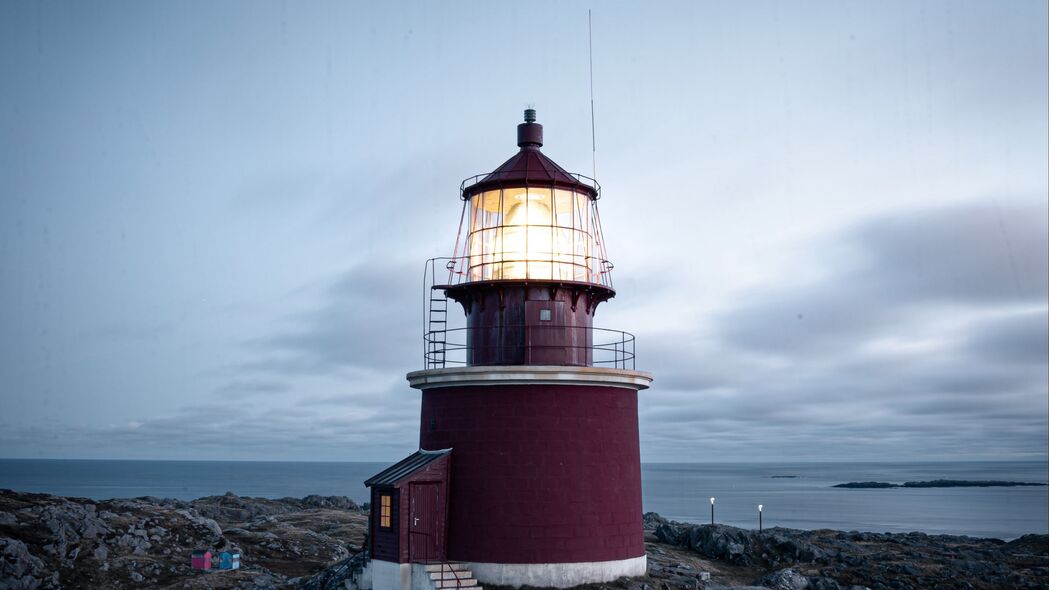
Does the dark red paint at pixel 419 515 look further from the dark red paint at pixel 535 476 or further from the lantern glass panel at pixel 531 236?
the lantern glass panel at pixel 531 236

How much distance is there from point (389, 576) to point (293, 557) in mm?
16216

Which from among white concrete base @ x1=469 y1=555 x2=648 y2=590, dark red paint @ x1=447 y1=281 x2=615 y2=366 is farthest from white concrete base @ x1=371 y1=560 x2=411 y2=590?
dark red paint @ x1=447 y1=281 x2=615 y2=366

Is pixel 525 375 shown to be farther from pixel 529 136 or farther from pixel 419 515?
pixel 529 136

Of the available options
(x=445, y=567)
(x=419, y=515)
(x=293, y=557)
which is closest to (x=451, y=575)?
(x=445, y=567)

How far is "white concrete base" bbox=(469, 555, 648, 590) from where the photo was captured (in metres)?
17.4

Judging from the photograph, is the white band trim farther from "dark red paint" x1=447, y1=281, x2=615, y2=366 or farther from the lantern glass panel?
the lantern glass panel

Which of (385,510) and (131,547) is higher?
(385,510)

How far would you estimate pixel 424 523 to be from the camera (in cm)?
1802

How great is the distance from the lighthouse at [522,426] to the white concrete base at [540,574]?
3 centimetres

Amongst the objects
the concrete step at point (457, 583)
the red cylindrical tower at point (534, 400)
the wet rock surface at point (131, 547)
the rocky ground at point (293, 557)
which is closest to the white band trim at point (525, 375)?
the red cylindrical tower at point (534, 400)

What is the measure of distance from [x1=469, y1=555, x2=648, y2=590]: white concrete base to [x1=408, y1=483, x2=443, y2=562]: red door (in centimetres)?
81

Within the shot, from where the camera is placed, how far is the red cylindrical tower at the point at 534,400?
1764cm

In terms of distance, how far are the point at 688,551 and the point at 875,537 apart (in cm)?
1635

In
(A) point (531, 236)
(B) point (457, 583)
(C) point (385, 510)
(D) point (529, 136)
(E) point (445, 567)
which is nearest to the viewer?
(B) point (457, 583)
